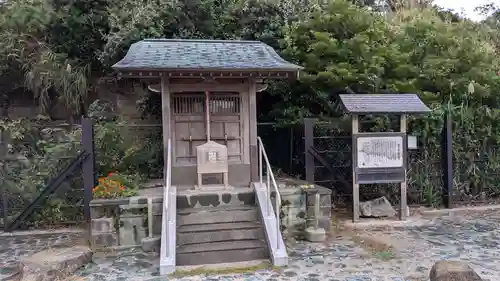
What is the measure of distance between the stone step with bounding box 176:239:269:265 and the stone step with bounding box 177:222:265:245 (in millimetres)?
94

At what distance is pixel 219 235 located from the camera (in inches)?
250

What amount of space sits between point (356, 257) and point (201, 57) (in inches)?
168

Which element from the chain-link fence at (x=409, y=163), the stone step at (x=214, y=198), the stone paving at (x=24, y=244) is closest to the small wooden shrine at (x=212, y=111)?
the stone step at (x=214, y=198)

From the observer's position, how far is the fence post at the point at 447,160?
876 cm

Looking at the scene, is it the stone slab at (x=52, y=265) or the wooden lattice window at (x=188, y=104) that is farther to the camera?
the wooden lattice window at (x=188, y=104)

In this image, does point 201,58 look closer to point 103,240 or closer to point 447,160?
point 103,240

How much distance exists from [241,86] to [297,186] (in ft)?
6.98

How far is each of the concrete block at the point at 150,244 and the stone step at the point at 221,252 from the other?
2.03 feet

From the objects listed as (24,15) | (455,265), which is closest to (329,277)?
(455,265)

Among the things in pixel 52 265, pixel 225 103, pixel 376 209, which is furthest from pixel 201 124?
pixel 376 209

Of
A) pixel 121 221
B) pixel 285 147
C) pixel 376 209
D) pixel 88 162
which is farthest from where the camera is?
pixel 285 147

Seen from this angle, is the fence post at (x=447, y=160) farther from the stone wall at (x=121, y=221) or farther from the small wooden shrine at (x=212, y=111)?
the stone wall at (x=121, y=221)

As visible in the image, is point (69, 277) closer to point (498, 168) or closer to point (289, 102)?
point (289, 102)

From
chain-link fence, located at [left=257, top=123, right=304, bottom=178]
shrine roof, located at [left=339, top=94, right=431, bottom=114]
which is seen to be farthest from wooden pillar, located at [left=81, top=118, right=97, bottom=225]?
shrine roof, located at [left=339, top=94, right=431, bottom=114]
